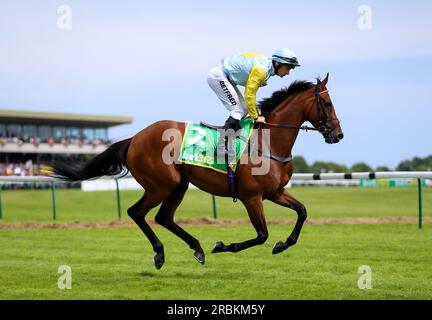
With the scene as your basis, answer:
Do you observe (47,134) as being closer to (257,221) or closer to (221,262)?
(221,262)

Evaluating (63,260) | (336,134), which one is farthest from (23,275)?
(336,134)

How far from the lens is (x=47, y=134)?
54.9m

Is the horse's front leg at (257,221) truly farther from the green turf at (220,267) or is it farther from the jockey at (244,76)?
the jockey at (244,76)

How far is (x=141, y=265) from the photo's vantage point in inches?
303

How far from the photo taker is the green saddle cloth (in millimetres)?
6820

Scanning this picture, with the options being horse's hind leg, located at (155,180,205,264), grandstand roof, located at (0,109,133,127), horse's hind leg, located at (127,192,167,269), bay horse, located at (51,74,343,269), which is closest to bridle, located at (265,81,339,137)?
bay horse, located at (51,74,343,269)

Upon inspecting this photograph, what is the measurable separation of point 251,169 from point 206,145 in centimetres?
59

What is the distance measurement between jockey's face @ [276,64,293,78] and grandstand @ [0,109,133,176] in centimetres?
4421

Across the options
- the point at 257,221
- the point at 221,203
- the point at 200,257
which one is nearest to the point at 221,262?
the point at 200,257

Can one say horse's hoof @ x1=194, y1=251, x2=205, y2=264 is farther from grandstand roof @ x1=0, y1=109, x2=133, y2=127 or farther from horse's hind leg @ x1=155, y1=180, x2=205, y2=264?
grandstand roof @ x1=0, y1=109, x2=133, y2=127

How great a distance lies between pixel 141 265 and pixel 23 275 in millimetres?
1452

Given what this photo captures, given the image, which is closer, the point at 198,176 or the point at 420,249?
the point at 198,176

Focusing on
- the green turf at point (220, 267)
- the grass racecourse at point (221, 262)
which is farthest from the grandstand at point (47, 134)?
the green turf at point (220, 267)
